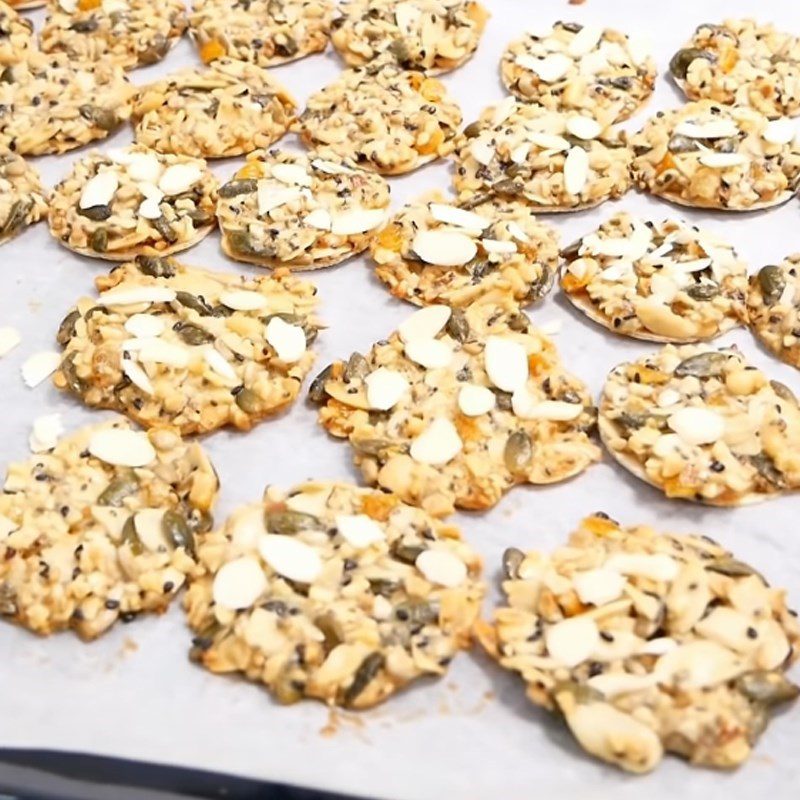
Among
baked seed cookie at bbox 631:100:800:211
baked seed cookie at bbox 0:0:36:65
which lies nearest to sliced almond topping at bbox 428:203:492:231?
baked seed cookie at bbox 631:100:800:211

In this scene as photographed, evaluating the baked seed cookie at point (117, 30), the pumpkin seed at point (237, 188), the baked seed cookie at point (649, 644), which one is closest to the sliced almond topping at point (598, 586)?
the baked seed cookie at point (649, 644)

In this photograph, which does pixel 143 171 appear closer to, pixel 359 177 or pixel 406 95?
pixel 359 177

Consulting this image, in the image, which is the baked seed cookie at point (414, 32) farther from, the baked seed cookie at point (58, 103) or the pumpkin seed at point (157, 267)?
the pumpkin seed at point (157, 267)

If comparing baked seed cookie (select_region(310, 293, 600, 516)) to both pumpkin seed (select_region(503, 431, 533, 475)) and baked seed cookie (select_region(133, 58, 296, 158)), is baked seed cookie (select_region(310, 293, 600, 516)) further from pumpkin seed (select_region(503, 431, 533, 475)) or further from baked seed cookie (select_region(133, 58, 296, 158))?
baked seed cookie (select_region(133, 58, 296, 158))

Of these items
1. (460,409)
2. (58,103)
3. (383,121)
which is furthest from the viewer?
(58,103)

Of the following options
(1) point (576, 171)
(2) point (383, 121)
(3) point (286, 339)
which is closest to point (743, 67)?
(1) point (576, 171)

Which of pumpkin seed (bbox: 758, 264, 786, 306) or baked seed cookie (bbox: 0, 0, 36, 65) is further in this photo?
baked seed cookie (bbox: 0, 0, 36, 65)

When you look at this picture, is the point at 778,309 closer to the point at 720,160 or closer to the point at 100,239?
the point at 720,160
